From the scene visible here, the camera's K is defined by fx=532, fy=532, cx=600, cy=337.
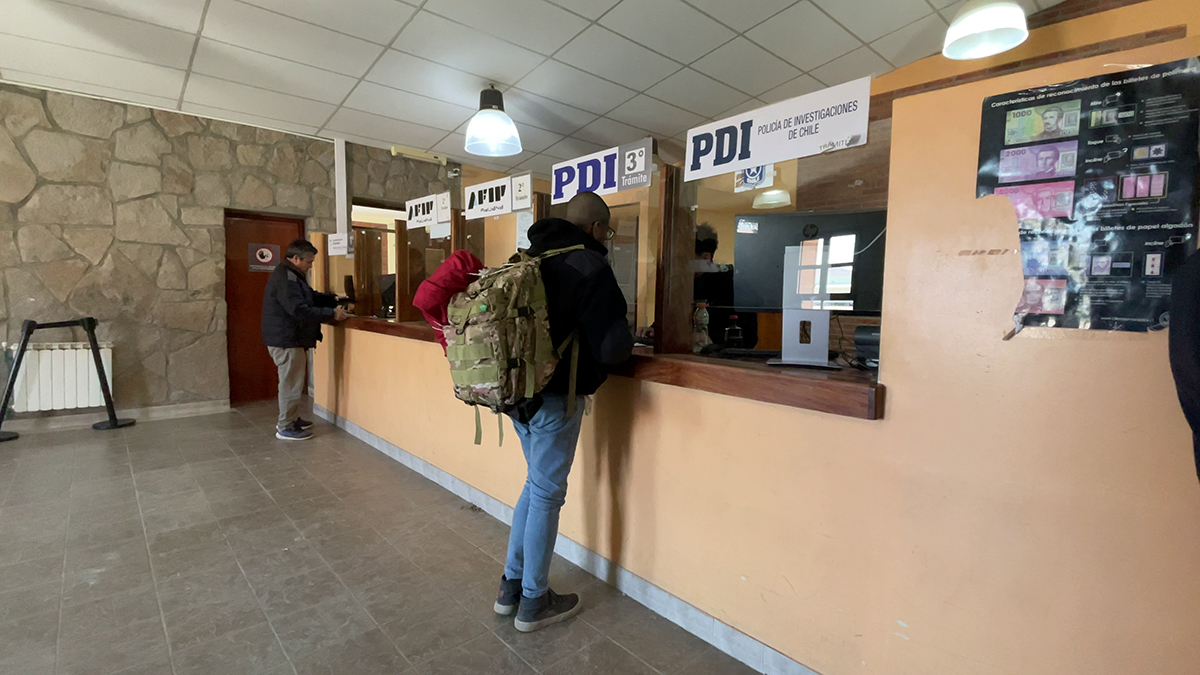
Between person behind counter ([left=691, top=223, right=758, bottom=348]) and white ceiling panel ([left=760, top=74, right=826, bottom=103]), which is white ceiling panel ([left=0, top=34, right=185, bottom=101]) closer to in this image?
person behind counter ([left=691, top=223, right=758, bottom=348])

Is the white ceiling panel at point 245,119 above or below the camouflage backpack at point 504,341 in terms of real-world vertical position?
above

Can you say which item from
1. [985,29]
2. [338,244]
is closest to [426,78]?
[338,244]

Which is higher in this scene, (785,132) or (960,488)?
(785,132)

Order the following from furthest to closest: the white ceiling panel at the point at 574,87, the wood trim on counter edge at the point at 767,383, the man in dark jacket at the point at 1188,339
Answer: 1. the white ceiling panel at the point at 574,87
2. the wood trim on counter edge at the point at 767,383
3. the man in dark jacket at the point at 1188,339

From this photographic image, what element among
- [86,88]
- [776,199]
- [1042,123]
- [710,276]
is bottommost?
[710,276]

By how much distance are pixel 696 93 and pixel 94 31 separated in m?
3.93

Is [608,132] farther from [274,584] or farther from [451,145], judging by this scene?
[274,584]

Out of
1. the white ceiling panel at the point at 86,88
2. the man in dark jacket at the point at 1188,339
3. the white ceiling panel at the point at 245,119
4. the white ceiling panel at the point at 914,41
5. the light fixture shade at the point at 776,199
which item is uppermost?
the white ceiling panel at the point at 914,41

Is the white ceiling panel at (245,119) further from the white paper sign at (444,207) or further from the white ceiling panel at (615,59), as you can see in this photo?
the white ceiling panel at (615,59)

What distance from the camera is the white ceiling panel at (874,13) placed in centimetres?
288

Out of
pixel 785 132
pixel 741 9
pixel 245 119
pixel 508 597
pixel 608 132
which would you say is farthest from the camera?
pixel 608 132

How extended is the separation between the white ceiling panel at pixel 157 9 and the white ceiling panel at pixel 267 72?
9.4 inches

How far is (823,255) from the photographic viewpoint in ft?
5.40

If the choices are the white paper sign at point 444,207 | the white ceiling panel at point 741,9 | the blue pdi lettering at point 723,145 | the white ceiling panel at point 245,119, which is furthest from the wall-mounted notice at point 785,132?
the white ceiling panel at point 245,119
